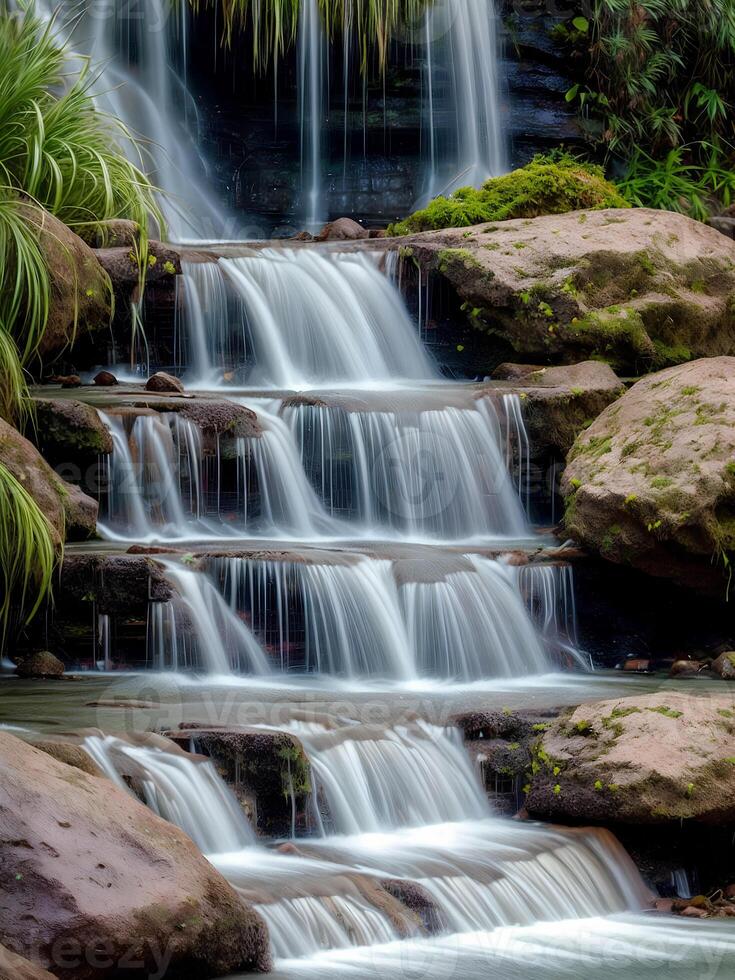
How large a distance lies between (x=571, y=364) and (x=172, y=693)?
14.6 ft

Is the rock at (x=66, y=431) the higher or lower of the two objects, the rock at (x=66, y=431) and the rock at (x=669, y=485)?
the higher

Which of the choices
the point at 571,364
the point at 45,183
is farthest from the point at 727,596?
the point at 45,183

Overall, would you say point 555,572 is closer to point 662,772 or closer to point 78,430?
point 662,772

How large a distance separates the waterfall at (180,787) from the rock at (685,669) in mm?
2888

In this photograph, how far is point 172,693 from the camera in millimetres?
5461

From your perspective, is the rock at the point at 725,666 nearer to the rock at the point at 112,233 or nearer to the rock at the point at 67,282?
the rock at the point at 67,282

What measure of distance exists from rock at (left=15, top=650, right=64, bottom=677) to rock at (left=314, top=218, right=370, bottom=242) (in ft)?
18.3

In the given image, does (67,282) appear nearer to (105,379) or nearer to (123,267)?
(123,267)

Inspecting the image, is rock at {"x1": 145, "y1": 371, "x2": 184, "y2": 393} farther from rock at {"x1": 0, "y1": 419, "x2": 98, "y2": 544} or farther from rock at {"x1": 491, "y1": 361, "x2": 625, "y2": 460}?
rock at {"x1": 491, "y1": 361, "x2": 625, "y2": 460}

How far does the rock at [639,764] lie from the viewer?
490cm

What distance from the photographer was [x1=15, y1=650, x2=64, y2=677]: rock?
5.89m

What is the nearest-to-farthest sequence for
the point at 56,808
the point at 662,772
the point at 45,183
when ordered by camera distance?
the point at 56,808, the point at 662,772, the point at 45,183

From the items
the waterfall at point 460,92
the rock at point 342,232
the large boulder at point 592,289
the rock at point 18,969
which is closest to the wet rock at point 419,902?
the rock at point 18,969

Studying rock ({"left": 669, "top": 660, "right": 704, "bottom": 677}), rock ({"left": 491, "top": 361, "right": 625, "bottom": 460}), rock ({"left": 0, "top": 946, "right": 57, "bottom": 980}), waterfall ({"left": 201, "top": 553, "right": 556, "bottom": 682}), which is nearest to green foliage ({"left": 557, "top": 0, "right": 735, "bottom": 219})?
rock ({"left": 491, "top": 361, "right": 625, "bottom": 460})
